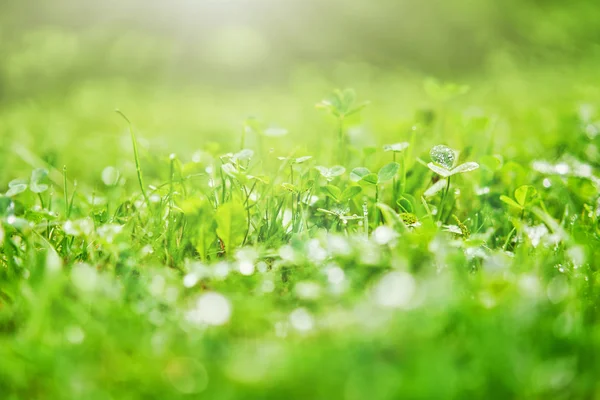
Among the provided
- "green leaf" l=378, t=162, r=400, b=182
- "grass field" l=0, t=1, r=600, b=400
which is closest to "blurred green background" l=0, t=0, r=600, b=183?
Answer: "grass field" l=0, t=1, r=600, b=400

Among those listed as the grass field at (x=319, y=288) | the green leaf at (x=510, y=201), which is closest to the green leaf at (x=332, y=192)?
the grass field at (x=319, y=288)

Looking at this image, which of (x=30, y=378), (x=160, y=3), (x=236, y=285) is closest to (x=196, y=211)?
(x=236, y=285)

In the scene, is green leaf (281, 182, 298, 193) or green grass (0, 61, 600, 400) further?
green leaf (281, 182, 298, 193)

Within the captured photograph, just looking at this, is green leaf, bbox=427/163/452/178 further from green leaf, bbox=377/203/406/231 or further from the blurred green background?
the blurred green background

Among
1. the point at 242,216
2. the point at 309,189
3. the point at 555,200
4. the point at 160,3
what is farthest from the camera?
the point at 160,3

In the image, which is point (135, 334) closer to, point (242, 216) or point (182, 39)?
point (242, 216)

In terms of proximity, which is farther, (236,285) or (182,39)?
(182,39)

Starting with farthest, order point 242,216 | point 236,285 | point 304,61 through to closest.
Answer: point 304,61, point 242,216, point 236,285
